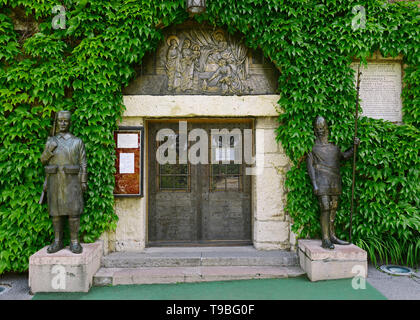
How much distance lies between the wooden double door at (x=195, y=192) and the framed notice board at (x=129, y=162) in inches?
14.4

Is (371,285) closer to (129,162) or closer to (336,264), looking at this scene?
(336,264)

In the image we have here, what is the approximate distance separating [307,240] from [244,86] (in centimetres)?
225

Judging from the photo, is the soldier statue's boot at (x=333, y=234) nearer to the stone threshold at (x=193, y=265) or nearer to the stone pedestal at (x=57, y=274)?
the stone threshold at (x=193, y=265)

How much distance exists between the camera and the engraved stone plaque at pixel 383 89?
162 inches

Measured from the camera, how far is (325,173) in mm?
3557

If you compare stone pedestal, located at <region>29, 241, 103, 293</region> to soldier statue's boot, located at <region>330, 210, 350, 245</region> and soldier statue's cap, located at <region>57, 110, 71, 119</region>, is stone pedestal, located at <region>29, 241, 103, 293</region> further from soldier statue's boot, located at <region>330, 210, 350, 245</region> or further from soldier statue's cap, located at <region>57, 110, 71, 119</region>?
soldier statue's boot, located at <region>330, 210, 350, 245</region>

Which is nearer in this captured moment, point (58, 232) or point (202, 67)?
point (58, 232)

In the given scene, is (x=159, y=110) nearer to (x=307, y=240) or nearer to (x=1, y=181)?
(x=1, y=181)

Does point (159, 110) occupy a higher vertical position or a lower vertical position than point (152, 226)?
higher

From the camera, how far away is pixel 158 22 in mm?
3709

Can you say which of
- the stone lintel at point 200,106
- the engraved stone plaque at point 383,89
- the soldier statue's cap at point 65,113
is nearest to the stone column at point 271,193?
the stone lintel at point 200,106

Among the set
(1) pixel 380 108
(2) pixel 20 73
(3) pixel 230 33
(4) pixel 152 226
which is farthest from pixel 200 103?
(1) pixel 380 108

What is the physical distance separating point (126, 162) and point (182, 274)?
1603mm

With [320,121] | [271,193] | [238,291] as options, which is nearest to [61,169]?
[238,291]
